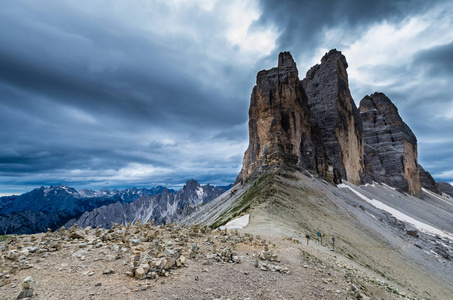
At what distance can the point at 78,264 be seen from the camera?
768cm

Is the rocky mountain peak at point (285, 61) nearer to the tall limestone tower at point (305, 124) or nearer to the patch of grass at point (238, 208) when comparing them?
the tall limestone tower at point (305, 124)

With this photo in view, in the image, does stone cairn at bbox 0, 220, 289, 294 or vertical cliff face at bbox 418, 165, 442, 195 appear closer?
stone cairn at bbox 0, 220, 289, 294

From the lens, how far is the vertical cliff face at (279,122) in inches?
2731

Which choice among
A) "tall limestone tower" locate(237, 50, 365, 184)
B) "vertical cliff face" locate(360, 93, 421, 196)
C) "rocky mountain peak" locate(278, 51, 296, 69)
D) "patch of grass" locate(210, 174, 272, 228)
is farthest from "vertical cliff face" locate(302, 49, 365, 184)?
"patch of grass" locate(210, 174, 272, 228)

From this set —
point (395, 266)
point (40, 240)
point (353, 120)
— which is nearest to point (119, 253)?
point (40, 240)

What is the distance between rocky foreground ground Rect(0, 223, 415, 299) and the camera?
6426 mm

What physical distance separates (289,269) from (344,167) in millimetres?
99145

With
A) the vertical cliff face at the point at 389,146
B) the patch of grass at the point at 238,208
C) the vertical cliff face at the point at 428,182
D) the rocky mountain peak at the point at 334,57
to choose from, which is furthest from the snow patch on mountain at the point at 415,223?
the vertical cliff face at the point at 428,182

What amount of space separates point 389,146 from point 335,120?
6481cm

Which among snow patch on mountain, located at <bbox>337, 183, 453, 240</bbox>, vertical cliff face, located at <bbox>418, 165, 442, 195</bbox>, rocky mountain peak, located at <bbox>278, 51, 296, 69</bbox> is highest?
rocky mountain peak, located at <bbox>278, 51, 296, 69</bbox>

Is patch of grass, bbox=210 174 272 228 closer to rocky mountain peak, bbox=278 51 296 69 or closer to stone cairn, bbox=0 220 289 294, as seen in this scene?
stone cairn, bbox=0 220 289 294

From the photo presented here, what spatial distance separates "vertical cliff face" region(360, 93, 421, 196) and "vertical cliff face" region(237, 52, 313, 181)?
68983mm

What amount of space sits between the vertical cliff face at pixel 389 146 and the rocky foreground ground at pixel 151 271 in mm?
136440

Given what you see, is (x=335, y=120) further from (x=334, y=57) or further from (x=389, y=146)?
(x=389, y=146)
